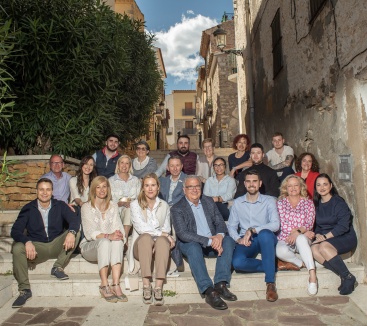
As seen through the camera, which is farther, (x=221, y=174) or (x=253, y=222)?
(x=221, y=174)

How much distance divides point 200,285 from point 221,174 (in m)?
2.20

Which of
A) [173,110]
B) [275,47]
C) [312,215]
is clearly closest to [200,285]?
[312,215]

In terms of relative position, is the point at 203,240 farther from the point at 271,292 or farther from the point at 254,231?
the point at 271,292

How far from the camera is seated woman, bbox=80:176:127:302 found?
4.04 m

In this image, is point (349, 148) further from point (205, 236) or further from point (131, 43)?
point (131, 43)

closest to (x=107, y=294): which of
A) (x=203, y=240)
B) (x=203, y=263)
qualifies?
(x=203, y=263)

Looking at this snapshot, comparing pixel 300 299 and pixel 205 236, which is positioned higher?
pixel 205 236

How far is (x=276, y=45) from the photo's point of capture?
8031 millimetres

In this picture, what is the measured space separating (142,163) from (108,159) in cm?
59

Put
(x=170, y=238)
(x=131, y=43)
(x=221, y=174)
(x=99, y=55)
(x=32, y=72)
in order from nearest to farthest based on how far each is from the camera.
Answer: (x=170, y=238) < (x=221, y=174) < (x=32, y=72) < (x=99, y=55) < (x=131, y=43)

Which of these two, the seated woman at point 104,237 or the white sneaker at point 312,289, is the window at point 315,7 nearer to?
the white sneaker at point 312,289

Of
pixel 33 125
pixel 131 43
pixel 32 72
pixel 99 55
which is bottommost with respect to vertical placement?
pixel 33 125

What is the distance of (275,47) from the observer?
813 centimetres

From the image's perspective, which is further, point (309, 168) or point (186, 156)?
point (186, 156)
